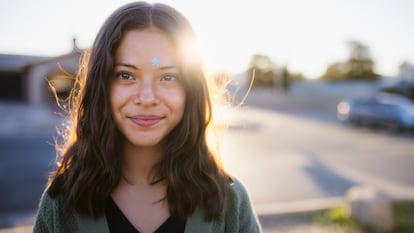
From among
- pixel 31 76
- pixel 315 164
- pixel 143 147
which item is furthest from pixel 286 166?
pixel 31 76

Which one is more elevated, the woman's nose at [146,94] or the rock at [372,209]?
the woman's nose at [146,94]

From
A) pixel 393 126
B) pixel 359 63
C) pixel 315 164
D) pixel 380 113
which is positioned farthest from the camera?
pixel 359 63

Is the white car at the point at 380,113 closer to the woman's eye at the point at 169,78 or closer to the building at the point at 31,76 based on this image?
the woman's eye at the point at 169,78

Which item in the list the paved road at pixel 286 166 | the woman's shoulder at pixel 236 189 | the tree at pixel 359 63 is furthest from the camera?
the tree at pixel 359 63

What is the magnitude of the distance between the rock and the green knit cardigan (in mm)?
3101

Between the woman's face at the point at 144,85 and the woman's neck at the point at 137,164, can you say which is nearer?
the woman's face at the point at 144,85

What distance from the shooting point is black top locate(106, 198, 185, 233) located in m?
1.47

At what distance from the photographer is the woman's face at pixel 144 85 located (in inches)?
55.7

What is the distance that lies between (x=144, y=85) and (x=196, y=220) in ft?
2.15

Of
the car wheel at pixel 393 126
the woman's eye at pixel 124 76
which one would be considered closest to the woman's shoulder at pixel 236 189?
the woman's eye at pixel 124 76

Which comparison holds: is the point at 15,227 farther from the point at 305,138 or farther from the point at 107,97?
the point at 305,138

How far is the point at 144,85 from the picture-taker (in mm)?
1417

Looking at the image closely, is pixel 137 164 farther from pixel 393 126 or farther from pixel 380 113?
pixel 380 113

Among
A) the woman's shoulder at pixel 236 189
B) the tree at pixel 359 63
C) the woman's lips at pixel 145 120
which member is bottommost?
the woman's shoulder at pixel 236 189
